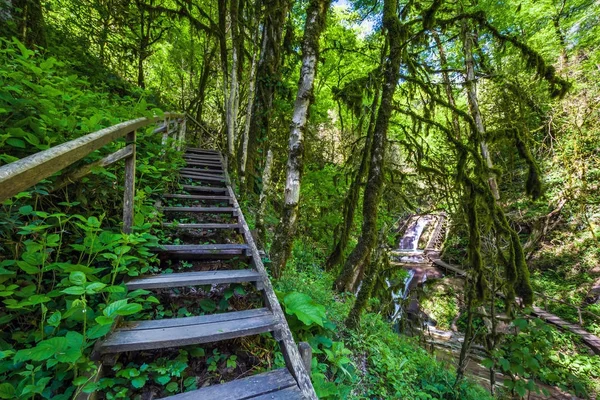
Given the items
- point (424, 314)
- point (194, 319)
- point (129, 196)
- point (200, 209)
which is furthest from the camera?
point (424, 314)

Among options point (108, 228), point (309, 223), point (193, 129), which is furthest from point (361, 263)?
point (193, 129)

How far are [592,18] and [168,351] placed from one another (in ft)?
43.3

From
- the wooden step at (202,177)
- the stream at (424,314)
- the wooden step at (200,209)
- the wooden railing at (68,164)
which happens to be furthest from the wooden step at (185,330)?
the stream at (424,314)

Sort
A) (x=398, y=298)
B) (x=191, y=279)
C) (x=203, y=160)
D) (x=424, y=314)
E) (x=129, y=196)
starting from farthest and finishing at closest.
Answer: (x=424, y=314) → (x=203, y=160) → (x=398, y=298) → (x=129, y=196) → (x=191, y=279)

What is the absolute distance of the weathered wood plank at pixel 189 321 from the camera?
1.80 metres

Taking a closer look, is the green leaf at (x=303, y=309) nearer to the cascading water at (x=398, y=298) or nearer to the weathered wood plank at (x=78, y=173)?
the weathered wood plank at (x=78, y=173)

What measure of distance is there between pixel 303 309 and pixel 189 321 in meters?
0.98

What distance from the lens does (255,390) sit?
Answer: 5.37ft

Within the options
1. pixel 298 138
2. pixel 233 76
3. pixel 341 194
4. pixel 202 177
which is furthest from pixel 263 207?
pixel 233 76

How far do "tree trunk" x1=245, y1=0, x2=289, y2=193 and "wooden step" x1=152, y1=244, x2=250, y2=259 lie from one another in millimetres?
4143

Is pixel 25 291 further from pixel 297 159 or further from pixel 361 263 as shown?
pixel 361 263

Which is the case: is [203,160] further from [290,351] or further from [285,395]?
[285,395]

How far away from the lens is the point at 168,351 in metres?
1.89

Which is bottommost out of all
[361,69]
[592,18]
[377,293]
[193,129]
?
[377,293]
